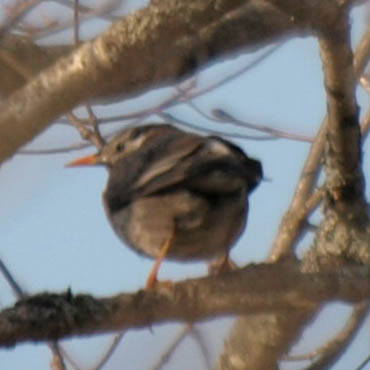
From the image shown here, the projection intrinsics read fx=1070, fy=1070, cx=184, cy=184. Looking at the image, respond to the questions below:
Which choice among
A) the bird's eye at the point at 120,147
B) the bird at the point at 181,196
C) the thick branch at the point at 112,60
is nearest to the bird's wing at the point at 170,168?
the bird at the point at 181,196

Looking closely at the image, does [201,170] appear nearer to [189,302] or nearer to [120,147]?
[189,302]

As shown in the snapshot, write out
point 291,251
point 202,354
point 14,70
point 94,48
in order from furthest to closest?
point 14,70
point 291,251
point 202,354
point 94,48

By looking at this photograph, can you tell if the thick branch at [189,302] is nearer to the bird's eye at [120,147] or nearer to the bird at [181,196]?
the bird at [181,196]

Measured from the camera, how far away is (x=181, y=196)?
3424 mm

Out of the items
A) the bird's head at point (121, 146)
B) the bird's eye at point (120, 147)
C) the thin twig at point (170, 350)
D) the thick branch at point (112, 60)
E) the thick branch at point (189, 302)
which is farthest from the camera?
the bird's eye at point (120, 147)

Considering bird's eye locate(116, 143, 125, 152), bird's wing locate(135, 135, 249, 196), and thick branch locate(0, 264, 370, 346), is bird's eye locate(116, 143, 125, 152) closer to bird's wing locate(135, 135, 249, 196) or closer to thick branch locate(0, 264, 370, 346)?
bird's wing locate(135, 135, 249, 196)

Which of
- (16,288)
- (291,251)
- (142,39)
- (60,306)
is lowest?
(291,251)

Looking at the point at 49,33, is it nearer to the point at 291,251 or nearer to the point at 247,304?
the point at 291,251

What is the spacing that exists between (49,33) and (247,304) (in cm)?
216

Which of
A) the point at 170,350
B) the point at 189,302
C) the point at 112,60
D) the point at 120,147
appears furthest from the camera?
the point at 120,147

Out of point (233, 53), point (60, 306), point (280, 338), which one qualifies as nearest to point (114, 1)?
point (233, 53)

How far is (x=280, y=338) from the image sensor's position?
320 centimetres

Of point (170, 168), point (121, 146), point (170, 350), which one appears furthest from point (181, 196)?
point (121, 146)

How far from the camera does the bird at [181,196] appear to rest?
11.1ft
